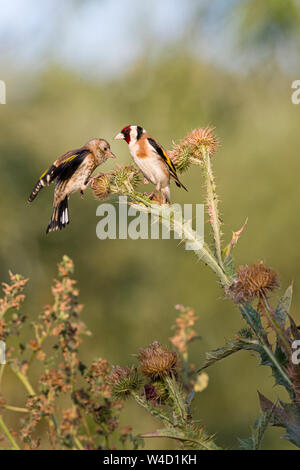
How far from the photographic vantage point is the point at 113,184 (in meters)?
1.65

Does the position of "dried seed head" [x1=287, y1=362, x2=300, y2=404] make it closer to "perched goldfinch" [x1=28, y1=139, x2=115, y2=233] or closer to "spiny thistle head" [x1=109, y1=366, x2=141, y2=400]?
"spiny thistle head" [x1=109, y1=366, x2=141, y2=400]

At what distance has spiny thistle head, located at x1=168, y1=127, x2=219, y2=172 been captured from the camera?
1.75 metres

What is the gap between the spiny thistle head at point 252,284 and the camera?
4.45 ft

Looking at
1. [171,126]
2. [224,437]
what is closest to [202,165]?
[224,437]

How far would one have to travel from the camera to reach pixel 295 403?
1261mm

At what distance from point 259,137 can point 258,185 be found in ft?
1.40

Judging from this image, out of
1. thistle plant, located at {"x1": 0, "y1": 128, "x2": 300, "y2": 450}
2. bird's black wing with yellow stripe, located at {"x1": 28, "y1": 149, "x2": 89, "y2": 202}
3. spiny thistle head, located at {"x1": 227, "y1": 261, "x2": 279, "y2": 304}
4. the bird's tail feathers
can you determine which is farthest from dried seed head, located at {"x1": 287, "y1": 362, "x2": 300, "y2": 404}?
the bird's tail feathers

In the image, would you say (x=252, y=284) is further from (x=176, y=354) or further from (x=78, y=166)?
(x=78, y=166)

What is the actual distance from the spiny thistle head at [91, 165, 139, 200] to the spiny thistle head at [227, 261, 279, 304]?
42 cm

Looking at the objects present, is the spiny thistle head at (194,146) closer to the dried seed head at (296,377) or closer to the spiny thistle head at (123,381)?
the spiny thistle head at (123,381)

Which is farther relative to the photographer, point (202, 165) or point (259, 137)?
point (259, 137)

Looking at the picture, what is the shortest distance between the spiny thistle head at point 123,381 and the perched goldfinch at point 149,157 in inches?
27.4

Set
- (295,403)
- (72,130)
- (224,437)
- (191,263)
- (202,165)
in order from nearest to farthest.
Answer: (295,403), (202,165), (224,437), (191,263), (72,130)
